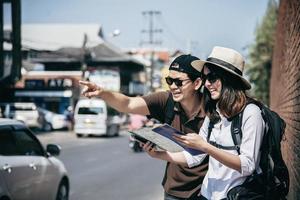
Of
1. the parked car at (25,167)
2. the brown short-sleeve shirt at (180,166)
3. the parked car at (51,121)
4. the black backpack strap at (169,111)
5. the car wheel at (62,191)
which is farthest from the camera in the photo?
the parked car at (51,121)

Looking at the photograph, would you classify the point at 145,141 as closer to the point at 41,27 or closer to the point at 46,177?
the point at 46,177

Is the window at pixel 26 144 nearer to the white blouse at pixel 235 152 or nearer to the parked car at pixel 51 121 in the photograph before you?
the white blouse at pixel 235 152

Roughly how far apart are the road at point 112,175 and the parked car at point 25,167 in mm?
2975

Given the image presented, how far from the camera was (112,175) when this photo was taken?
15227 millimetres

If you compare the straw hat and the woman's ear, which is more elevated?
the straw hat

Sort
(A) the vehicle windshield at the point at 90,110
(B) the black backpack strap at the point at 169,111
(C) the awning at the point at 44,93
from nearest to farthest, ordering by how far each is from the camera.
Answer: (B) the black backpack strap at the point at 169,111, (A) the vehicle windshield at the point at 90,110, (C) the awning at the point at 44,93

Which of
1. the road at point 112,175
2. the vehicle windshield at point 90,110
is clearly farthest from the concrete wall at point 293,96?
the vehicle windshield at point 90,110

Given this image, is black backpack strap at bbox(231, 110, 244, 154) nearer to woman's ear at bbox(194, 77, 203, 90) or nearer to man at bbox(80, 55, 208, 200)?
man at bbox(80, 55, 208, 200)

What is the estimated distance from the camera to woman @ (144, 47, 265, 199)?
3.10 m

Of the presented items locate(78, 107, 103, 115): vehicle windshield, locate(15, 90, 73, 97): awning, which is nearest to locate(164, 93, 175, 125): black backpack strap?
locate(78, 107, 103, 115): vehicle windshield

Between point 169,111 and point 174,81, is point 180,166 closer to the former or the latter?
point 169,111

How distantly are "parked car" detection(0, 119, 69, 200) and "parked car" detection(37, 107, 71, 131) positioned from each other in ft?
97.8

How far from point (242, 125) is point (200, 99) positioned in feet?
3.75

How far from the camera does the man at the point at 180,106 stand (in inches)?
165
